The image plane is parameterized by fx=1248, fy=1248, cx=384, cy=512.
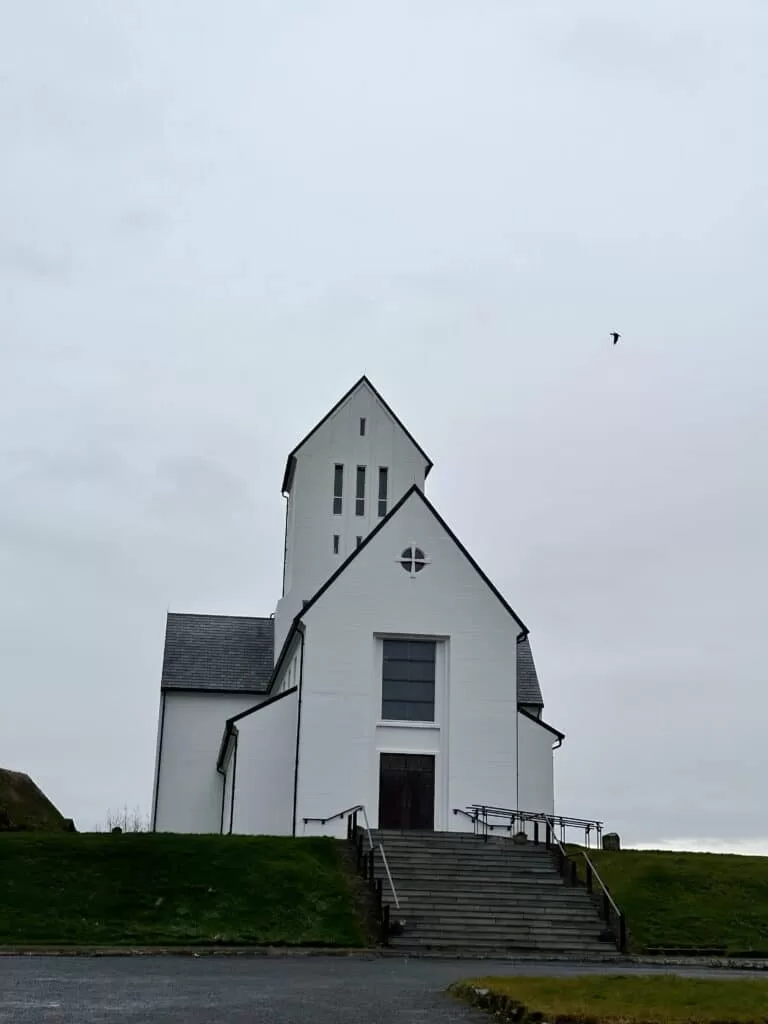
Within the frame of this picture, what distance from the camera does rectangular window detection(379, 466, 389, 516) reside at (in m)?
50.0

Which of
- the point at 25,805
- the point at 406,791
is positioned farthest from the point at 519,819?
the point at 25,805

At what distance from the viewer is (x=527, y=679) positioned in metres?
52.2

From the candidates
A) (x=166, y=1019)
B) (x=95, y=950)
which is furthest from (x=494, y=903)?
(x=166, y=1019)

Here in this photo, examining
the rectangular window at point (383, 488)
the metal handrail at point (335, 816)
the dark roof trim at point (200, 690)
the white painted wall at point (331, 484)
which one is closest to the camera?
the metal handrail at point (335, 816)

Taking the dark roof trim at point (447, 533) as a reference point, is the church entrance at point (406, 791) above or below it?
below

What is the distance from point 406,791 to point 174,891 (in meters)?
10.9

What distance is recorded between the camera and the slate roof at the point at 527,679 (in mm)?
51031

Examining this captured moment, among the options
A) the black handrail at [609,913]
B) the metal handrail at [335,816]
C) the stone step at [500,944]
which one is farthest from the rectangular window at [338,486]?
the stone step at [500,944]

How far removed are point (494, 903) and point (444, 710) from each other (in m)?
10.5

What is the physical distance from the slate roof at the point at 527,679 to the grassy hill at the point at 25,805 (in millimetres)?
20013

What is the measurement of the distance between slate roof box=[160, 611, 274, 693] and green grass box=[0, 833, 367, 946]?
1966 centimetres

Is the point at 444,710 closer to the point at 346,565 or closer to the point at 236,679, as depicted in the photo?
the point at 346,565

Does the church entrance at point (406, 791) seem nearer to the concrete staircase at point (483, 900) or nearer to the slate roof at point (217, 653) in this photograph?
the concrete staircase at point (483, 900)

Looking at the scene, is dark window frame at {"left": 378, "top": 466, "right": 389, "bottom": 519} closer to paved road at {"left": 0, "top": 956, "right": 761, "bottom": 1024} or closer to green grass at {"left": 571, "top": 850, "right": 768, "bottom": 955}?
green grass at {"left": 571, "top": 850, "right": 768, "bottom": 955}
